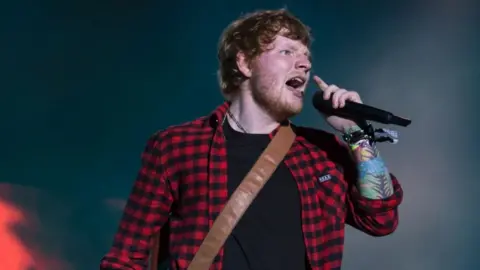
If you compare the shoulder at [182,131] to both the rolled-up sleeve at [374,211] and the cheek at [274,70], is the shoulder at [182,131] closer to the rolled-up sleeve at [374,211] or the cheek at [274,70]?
the cheek at [274,70]

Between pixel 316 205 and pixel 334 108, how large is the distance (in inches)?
7.6

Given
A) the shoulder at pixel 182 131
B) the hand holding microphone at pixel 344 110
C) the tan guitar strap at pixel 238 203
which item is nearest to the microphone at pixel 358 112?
the hand holding microphone at pixel 344 110

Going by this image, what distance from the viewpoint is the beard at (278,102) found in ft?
4.38

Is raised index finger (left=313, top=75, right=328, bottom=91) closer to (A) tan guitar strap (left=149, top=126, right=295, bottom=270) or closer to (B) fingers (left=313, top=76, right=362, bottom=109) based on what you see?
(B) fingers (left=313, top=76, right=362, bottom=109)

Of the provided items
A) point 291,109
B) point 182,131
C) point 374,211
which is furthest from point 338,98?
point 182,131

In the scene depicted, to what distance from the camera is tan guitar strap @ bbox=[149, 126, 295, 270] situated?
1.21 metres

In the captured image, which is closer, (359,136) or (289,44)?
(359,136)

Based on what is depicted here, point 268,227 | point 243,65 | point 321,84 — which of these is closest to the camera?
point 268,227

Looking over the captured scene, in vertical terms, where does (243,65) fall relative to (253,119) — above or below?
above

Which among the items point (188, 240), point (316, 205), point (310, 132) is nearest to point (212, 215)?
point (188, 240)

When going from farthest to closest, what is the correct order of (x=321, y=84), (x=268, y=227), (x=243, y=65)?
1. (x=243, y=65)
2. (x=321, y=84)
3. (x=268, y=227)

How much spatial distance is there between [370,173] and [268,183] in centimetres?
20

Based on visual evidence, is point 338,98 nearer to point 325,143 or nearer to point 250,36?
point 325,143

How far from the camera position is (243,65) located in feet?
4.71
